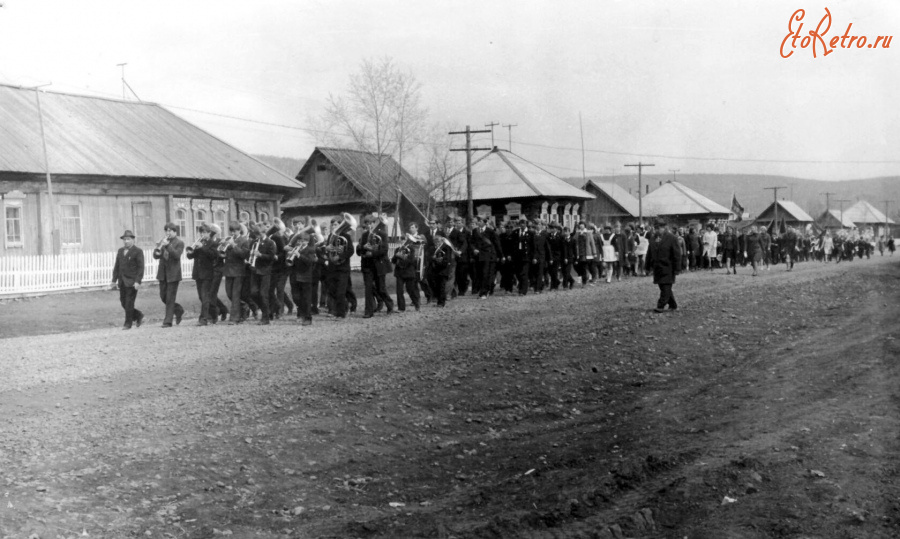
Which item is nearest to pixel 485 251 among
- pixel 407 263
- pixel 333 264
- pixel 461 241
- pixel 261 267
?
pixel 461 241

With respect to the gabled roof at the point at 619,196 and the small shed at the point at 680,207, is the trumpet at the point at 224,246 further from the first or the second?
the small shed at the point at 680,207

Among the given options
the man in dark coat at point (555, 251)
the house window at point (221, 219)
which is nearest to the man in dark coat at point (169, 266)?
the man in dark coat at point (555, 251)

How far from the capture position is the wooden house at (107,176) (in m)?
27.4

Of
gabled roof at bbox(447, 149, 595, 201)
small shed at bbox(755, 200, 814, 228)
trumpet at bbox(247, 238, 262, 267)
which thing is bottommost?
trumpet at bbox(247, 238, 262, 267)

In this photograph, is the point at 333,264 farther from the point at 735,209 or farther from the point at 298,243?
the point at 735,209

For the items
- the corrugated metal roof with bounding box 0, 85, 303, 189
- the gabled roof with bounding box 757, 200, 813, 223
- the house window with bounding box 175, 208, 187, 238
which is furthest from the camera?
the gabled roof with bounding box 757, 200, 813, 223

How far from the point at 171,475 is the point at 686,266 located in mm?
28901

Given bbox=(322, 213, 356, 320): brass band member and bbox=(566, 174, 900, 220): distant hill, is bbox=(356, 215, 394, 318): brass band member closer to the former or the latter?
bbox=(322, 213, 356, 320): brass band member

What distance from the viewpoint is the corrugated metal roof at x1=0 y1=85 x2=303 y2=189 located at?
28.1m

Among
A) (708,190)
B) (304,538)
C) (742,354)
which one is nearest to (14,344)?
(304,538)

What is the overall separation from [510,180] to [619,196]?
36.8m

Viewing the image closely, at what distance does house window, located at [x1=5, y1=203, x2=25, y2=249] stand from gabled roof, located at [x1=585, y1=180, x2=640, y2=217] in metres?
60.2

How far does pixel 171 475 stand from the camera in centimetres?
685

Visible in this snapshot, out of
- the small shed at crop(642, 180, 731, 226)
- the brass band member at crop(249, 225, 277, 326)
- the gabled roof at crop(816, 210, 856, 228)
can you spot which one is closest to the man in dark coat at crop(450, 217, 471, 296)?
the brass band member at crop(249, 225, 277, 326)
